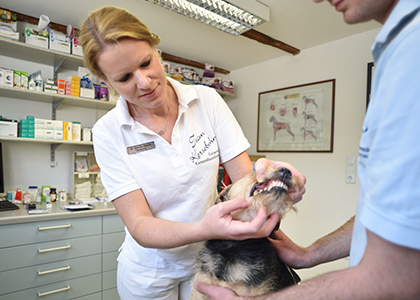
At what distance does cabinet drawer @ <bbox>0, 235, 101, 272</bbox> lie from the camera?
7.72ft

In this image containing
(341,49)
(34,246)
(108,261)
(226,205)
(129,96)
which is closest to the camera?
(226,205)

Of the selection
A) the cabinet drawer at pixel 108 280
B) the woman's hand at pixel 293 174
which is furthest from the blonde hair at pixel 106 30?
the cabinet drawer at pixel 108 280

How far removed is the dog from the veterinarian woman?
0.40 ft

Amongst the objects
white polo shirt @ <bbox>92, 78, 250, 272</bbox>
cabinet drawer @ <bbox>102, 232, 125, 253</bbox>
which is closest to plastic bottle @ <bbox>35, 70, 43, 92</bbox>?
cabinet drawer @ <bbox>102, 232, 125, 253</bbox>

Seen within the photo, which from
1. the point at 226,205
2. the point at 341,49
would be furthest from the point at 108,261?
the point at 341,49

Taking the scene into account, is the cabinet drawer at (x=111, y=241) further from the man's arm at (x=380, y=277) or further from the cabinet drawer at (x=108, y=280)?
the man's arm at (x=380, y=277)

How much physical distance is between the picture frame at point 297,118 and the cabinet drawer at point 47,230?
260 cm

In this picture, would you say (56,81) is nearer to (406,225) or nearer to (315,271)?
(406,225)

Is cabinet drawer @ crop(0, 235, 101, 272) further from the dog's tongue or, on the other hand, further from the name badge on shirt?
the dog's tongue

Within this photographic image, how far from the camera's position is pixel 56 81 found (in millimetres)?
3037

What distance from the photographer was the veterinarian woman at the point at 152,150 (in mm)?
1058

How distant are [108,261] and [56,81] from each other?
205 centimetres

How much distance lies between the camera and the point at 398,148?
39 centimetres

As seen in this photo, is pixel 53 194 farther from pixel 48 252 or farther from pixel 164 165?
pixel 164 165
